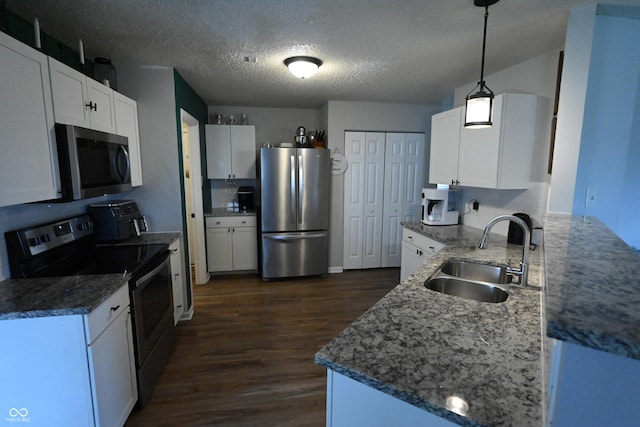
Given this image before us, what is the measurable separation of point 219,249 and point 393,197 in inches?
101

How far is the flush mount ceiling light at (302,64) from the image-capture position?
8.19 feet

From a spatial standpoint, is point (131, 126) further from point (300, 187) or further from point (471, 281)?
point (471, 281)

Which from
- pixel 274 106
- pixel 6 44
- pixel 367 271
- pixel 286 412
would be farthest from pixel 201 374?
pixel 274 106

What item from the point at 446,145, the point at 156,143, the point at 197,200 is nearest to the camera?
the point at 156,143

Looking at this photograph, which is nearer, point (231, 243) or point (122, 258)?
point (122, 258)

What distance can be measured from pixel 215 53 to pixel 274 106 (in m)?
2.20

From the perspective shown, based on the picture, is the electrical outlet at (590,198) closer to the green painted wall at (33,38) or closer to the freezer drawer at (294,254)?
the freezer drawer at (294,254)

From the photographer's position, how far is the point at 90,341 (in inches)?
55.6

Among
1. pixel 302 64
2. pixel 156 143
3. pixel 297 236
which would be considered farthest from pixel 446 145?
pixel 156 143

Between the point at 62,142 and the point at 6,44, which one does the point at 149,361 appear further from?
the point at 6,44

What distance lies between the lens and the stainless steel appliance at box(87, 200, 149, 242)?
2.31 metres

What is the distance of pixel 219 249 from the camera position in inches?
163

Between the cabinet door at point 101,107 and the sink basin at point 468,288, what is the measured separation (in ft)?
7.68

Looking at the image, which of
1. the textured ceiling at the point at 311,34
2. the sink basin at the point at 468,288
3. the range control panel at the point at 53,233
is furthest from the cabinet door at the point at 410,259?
the range control panel at the point at 53,233
